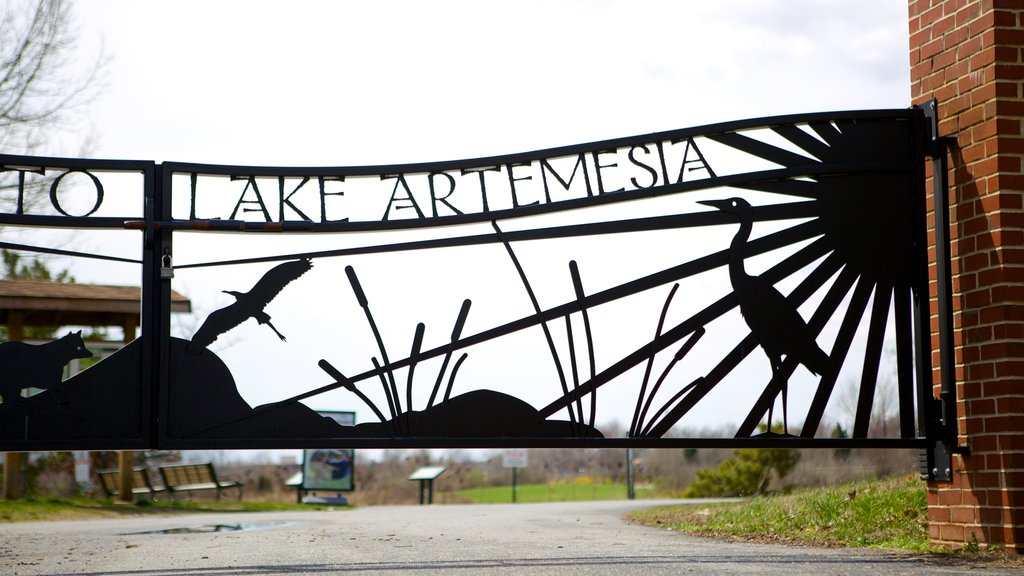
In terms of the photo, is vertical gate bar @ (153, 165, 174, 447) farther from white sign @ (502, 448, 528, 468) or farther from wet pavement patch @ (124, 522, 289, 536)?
white sign @ (502, 448, 528, 468)

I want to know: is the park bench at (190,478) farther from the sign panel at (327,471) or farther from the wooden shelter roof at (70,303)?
the wooden shelter roof at (70,303)

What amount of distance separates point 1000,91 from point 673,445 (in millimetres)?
2657

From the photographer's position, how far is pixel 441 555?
19.9 ft

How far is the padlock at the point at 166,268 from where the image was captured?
5777 mm

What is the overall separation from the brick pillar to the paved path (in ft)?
1.69

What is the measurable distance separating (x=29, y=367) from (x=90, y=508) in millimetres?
10058

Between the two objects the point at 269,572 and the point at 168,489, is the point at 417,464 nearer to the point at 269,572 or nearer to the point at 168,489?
the point at 168,489

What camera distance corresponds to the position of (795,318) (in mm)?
6195

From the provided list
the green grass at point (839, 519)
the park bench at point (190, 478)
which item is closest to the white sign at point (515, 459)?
the park bench at point (190, 478)

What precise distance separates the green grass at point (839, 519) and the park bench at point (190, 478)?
39.5 feet

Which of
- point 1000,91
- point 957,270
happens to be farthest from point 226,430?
point 1000,91

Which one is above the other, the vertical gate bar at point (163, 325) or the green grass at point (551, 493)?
the vertical gate bar at point (163, 325)

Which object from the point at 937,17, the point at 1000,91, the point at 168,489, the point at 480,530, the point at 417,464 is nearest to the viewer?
the point at 1000,91

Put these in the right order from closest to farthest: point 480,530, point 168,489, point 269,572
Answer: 1. point 269,572
2. point 480,530
3. point 168,489
